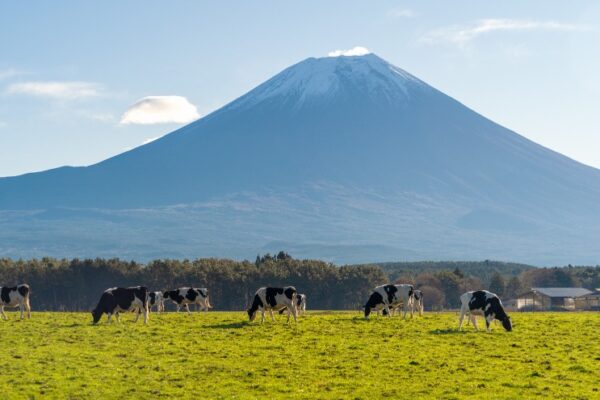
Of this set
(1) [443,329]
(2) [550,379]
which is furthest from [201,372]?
(1) [443,329]

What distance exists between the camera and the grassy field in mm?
18844

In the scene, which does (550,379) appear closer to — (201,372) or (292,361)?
(292,361)

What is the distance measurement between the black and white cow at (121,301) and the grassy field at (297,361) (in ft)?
5.21

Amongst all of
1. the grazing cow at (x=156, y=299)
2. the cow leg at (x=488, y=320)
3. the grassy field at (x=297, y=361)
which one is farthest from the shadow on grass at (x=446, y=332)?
the grazing cow at (x=156, y=299)

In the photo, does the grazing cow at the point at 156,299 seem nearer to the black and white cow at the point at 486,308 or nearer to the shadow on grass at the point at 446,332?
the shadow on grass at the point at 446,332

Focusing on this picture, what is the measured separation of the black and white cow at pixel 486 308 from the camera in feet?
93.9

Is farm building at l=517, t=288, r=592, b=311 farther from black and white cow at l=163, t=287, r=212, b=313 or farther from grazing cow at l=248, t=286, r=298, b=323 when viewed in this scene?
grazing cow at l=248, t=286, r=298, b=323

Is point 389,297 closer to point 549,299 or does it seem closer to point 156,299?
point 156,299

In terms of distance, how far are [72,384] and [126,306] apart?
41.4ft

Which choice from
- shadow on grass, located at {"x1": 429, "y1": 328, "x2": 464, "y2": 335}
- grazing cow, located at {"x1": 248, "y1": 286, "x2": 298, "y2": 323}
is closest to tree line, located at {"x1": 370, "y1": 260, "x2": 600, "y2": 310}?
grazing cow, located at {"x1": 248, "y1": 286, "x2": 298, "y2": 323}

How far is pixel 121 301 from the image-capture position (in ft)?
105

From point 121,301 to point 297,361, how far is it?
11.7 metres

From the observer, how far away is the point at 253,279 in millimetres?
79250

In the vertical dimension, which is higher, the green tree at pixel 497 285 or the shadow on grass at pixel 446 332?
the green tree at pixel 497 285
